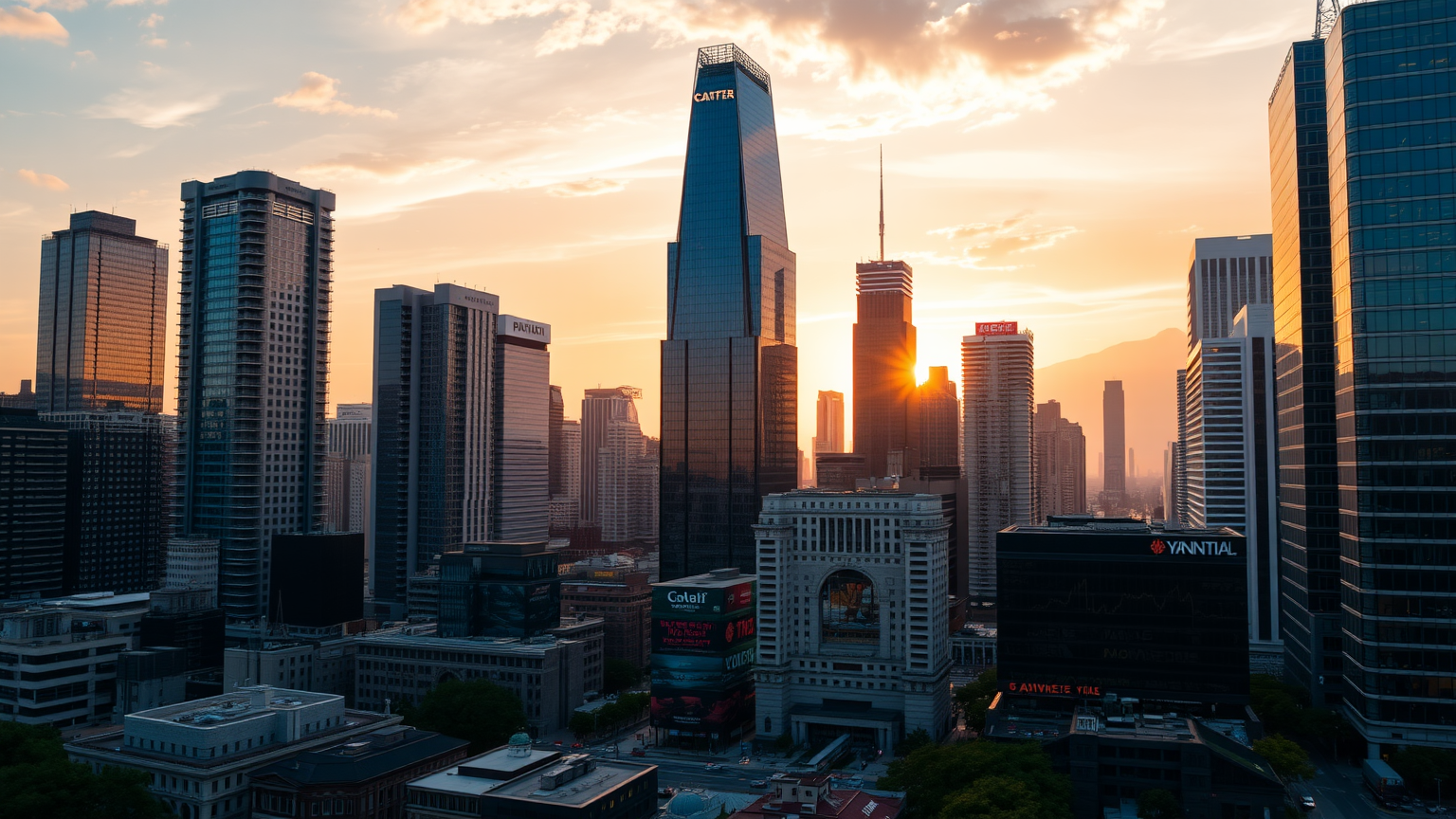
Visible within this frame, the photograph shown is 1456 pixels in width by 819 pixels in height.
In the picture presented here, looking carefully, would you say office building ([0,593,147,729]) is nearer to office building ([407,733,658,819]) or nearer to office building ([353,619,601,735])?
office building ([353,619,601,735])

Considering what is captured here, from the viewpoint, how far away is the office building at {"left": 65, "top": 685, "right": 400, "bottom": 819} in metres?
126

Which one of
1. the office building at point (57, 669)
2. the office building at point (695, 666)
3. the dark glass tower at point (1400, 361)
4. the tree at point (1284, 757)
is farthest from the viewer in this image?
the office building at point (695, 666)

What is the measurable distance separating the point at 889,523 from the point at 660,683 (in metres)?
49.8

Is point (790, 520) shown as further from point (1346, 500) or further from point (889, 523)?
point (1346, 500)

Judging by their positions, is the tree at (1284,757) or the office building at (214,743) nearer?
the office building at (214,743)

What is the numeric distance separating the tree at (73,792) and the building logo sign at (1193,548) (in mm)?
136576

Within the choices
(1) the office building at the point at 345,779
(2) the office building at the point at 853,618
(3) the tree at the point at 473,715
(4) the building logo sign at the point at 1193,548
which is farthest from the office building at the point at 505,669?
(4) the building logo sign at the point at 1193,548

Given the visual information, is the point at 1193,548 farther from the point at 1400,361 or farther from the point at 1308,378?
the point at 1308,378

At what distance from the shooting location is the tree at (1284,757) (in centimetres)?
13075

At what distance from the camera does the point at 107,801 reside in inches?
4405

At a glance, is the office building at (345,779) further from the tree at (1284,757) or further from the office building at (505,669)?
the tree at (1284,757)

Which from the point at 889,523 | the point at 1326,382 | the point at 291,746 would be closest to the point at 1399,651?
the point at 1326,382

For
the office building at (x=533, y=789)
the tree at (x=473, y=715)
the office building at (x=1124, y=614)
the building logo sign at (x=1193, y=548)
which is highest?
the building logo sign at (x=1193, y=548)

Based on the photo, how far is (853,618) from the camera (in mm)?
189000
